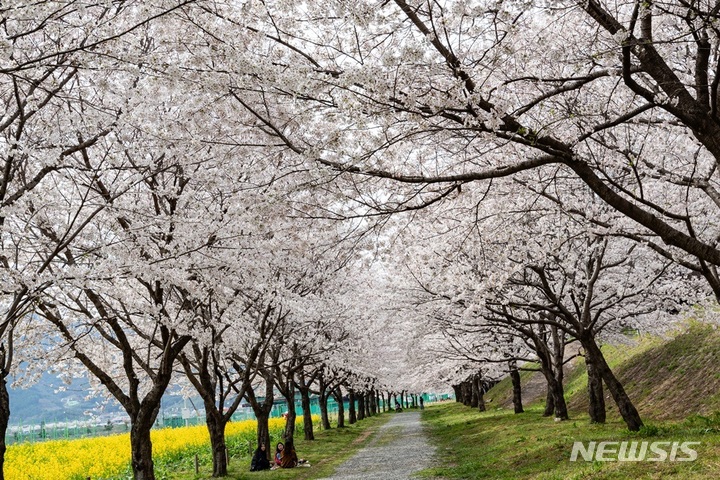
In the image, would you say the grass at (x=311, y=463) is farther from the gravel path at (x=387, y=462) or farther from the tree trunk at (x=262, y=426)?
the tree trunk at (x=262, y=426)

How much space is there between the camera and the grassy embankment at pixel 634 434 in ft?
30.8

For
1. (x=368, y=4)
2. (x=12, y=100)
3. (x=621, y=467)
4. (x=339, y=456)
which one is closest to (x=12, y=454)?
(x=339, y=456)

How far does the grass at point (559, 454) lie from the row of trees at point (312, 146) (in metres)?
1.42

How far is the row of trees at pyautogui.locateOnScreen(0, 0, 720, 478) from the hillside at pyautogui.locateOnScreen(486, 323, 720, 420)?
2.87 m

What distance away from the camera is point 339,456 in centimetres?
2195

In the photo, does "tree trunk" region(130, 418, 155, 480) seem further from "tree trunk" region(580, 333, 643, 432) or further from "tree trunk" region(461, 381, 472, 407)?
"tree trunk" region(461, 381, 472, 407)

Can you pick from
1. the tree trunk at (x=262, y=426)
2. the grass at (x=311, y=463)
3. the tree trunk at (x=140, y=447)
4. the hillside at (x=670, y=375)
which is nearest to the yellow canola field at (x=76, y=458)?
the grass at (x=311, y=463)

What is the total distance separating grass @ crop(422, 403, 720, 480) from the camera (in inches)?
343

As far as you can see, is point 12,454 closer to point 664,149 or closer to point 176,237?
point 176,237

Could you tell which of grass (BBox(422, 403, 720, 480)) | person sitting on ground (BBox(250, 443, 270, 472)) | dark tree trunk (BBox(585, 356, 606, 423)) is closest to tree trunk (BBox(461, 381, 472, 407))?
grass (BBox(422, 403, 720, 480))

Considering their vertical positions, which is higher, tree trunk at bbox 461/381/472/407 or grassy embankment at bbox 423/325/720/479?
grassy embankment at bbox 423/325/720/479

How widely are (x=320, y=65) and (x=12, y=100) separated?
481cm

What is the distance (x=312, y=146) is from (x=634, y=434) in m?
9.72

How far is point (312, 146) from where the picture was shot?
6590 mm
